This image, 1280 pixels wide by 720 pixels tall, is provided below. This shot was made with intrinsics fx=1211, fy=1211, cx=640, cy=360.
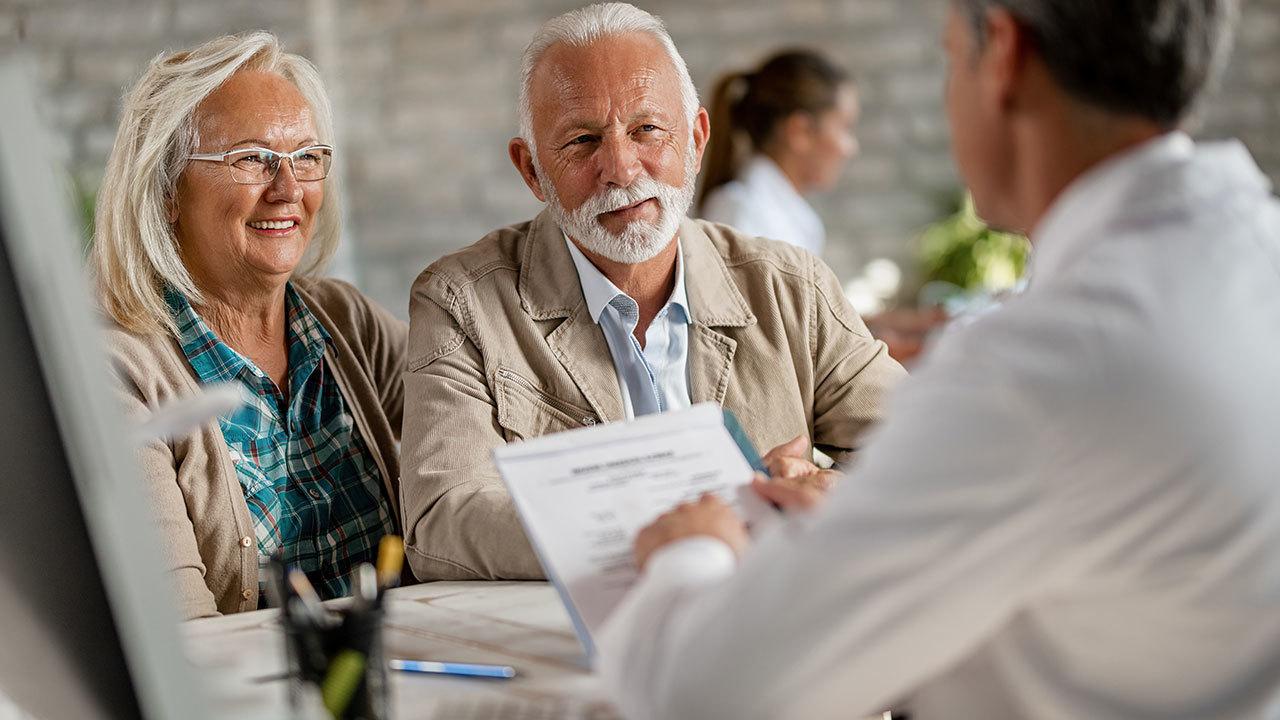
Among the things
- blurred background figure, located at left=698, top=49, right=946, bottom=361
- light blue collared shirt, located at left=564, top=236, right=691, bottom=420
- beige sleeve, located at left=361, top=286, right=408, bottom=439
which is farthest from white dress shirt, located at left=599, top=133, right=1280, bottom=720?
blurred background figure, located at left=698, top=49, right=946, bottom=361

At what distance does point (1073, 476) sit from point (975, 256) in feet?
14.0

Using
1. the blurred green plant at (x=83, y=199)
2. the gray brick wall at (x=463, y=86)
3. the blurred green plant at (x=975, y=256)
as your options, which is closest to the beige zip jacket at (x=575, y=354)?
the blurred green plant at (x=83, y=199)

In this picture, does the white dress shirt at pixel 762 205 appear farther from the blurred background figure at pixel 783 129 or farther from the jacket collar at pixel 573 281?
the jacket collar at pixel 573 281

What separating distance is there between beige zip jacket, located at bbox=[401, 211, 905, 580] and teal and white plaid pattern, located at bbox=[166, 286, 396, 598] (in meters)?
0.23

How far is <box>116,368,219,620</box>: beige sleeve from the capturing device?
1599 millimetres

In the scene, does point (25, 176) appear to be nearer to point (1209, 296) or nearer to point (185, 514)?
point (1209, 296)

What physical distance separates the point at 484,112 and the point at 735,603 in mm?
4752

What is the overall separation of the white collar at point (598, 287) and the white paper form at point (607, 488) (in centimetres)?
62

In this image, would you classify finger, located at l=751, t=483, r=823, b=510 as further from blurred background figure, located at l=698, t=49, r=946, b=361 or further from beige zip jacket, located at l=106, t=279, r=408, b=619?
blurred background figure, located at l=698, t=49, r=946, b=361

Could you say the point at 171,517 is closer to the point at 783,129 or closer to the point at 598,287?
the point at 598,287

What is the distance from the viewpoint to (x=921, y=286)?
5219mm

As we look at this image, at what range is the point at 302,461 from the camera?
1.87 m

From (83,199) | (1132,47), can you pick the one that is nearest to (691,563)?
(1132,47)

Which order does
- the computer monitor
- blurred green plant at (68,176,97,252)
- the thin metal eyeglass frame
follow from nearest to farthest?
the computer monitor < the thin metal eyeglass frame < blurred green plant at (68,176,97,252)
